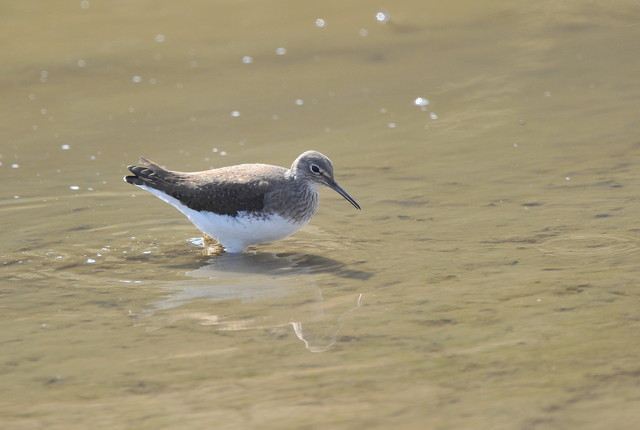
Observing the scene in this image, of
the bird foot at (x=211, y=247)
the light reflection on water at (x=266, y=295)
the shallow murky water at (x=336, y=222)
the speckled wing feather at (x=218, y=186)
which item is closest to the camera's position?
the shallow murky water at (x=336, y=222)

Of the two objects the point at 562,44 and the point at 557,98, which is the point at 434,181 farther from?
the point at 562,44

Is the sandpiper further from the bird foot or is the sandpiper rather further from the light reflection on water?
the light reflection on water

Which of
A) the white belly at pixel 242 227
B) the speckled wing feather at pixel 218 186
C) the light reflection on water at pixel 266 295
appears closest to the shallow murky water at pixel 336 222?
the light reflection on water at pixel 266 295

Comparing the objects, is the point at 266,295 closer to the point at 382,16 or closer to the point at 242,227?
the point at 242,227

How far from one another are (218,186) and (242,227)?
1.66ft

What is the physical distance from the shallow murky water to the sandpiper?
0.93 ft

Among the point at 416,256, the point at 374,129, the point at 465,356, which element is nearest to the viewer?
the point at 465,356

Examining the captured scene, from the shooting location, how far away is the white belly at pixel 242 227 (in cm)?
849

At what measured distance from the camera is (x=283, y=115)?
41.6ft

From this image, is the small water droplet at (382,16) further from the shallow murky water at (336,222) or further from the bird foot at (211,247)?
the bird foot at (211,247)

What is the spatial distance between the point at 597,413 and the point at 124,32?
11.7 meters

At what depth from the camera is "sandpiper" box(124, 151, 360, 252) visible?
8523mm

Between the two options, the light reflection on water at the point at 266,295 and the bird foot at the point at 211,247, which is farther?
the bird foot at the point at 211,247

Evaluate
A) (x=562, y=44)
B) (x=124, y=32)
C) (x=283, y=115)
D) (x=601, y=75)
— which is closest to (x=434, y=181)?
(x=283, y=115)
